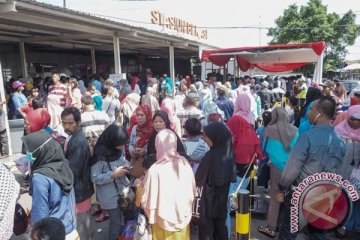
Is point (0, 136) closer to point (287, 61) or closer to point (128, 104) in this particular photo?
point (128, 104)

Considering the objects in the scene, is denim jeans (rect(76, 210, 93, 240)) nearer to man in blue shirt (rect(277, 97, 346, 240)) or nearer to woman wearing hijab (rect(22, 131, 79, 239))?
woman wearing hijab (rect(22, 131, 79, 239))

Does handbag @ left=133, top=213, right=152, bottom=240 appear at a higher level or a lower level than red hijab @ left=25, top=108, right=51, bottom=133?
lower

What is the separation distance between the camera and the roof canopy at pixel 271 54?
31.1ft

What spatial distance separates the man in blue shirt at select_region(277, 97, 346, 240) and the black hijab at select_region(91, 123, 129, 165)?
161 cm

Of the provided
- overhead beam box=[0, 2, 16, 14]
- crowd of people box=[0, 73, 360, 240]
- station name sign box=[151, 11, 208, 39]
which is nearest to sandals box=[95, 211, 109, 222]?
crowd of people box=[0, 73, 360, 240]

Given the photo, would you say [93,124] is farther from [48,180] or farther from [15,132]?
[15,132]

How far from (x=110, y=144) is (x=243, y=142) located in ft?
5.89

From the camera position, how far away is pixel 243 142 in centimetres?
397

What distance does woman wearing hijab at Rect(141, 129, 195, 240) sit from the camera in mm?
2539

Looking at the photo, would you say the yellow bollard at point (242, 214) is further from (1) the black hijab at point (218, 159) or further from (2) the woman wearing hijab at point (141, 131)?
(2) the woman wearing hijab at point (141, 131)

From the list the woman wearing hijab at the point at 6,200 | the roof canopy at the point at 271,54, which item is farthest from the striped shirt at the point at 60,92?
the roof canopy at the point at 271,54

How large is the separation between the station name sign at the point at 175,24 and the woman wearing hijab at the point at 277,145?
57.8 feet

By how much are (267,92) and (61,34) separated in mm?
8043

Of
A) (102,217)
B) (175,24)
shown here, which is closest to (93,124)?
(102,217)
